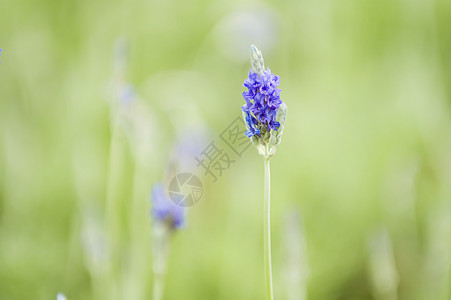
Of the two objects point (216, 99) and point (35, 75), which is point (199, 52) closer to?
point (216, 99)

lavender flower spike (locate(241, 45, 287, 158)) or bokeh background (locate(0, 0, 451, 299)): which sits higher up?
bokeh background (locate(0, 0, 451, 299))

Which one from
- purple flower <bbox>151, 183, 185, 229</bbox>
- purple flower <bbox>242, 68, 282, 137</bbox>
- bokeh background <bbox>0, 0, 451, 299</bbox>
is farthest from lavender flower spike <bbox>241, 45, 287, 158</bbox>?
bokeh background <bbox>0, 0, 451, 299</bbox>

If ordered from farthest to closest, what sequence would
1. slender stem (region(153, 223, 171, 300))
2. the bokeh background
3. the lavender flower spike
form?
the bokeh background
slender stem (region(153, 223, 171, 300))
the lavender flower spike

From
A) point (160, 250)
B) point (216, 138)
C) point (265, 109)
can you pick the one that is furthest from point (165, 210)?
point (216, 138)

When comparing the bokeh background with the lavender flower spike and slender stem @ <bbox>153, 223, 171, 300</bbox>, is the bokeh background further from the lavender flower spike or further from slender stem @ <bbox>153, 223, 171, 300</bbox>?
the lavender flower spike

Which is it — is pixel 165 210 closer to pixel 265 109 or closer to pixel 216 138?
pixel 265 109

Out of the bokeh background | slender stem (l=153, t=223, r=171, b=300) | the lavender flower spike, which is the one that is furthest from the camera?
the bokeh background

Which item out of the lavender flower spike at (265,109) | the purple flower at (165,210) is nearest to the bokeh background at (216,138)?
the purple flower at (165,210)
